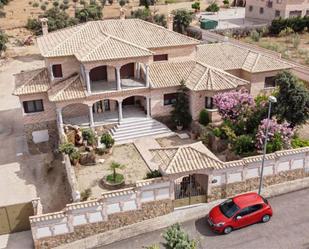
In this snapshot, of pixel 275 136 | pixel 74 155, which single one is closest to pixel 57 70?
pixel 74 155

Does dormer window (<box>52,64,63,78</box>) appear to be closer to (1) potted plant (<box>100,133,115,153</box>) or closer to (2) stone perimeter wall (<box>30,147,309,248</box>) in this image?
(1) potted plant (<box>100,133,115,153</box>)

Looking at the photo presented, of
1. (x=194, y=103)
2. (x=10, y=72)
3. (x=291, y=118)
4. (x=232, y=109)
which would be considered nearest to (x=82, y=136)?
(x=194, y=103)

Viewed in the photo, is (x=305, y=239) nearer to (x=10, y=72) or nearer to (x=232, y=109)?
(x=232, y=109)

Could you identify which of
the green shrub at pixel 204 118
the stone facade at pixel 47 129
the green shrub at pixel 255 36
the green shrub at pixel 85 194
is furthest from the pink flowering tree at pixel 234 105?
the green shrub at pixel 255 36

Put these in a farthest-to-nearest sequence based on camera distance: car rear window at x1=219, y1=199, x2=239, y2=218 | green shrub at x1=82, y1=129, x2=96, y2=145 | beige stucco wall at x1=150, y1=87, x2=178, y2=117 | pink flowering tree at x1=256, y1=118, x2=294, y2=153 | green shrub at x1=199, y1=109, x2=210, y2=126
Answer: beige stucco wall at x1=150, y1=87, x2=178, y2=117
green shrub at x1=199, y1=109, x2=210, y2=126
green shrub at x1=82, y1=129, x2=96, y2=145
pink flowering tree at x1=256, y1=118, x2=294, y2=153
car rear window at x1=219, y1=199, x2=239, y2=218

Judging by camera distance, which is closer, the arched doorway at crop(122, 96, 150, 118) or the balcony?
the balcony

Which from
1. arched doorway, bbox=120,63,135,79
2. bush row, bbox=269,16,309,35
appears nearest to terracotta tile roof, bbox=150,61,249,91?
arched doorway, bbox=120,63,135,79

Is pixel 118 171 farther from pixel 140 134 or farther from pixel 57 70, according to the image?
pixel 57 70
